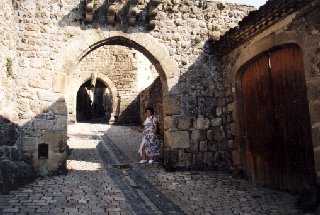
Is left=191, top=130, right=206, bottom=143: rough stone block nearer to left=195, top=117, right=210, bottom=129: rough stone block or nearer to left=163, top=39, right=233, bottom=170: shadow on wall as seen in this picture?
left=163, top=39, right=233, bottom=170: shadow on wall

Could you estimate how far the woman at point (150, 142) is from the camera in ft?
26.8

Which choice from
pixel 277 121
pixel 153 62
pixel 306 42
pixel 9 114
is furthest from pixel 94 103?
pixel 306 42

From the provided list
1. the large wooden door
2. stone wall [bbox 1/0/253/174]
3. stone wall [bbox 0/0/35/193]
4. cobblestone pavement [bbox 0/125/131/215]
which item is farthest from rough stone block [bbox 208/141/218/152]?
stone wall [bbox 0/0/35/193]

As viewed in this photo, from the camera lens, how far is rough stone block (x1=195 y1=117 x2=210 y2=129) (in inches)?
289

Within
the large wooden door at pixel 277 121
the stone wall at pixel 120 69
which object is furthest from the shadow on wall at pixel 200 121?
the stone wall at pixel 120 69

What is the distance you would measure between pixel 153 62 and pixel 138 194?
3.17 meters

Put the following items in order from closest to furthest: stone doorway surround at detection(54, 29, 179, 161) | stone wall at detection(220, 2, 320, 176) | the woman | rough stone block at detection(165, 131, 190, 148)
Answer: stone wall at detection(220, 2, 320, 176)
stone doorway surround at detection(54, 29, 179, 161)
rough stone block at detection(165, 131, 190, 148)
the woman

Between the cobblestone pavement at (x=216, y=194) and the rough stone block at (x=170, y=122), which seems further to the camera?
the rough stone block at (x=170, y=122)

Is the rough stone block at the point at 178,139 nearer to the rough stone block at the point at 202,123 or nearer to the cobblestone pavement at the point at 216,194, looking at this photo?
the rough stone block at the point at 202,123

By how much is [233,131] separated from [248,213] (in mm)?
2879

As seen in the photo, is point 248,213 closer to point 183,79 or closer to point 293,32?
point 293,32

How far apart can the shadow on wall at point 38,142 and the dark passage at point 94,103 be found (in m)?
12.5

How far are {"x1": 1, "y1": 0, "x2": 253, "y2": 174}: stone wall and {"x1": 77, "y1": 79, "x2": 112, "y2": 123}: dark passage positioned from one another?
1202cm

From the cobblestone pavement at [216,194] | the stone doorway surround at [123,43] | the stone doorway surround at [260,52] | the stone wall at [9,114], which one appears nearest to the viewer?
the cobblestone pavement at [216,194]
